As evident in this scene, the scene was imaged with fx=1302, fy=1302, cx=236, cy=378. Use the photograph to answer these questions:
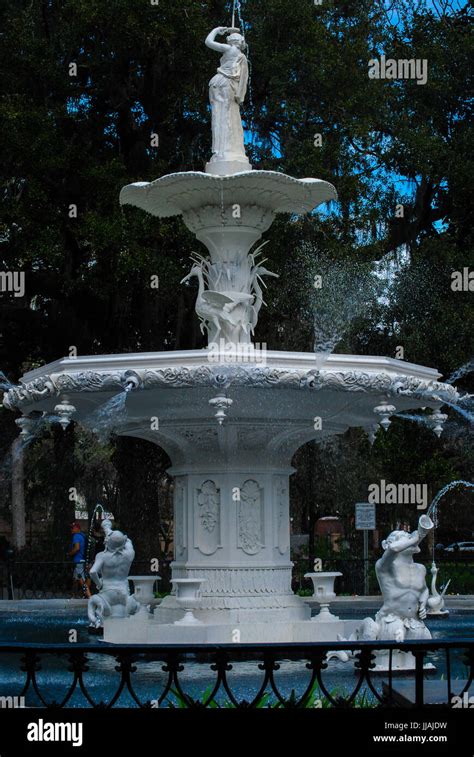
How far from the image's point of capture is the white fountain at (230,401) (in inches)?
440

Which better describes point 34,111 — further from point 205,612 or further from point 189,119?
point 205,612

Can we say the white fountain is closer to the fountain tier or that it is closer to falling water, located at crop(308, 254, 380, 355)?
the fountain tier

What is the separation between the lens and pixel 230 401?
1094 cm

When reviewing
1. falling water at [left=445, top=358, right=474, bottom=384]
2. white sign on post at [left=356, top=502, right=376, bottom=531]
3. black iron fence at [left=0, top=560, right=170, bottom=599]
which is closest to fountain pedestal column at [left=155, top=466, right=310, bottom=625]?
falling water at [left=445, top=358, right=474, bottom=384]

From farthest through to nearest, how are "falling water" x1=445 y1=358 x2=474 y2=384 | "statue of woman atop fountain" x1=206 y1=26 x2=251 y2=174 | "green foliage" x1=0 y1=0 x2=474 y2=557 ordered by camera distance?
"green foliage" x1=0 y1=0 x2=474 y2=557 < "falling water" x1=445 y1=358 x2=474 y2=384 < "statue of woman atop fountain" x1=206 y1=26 x2=251 y2=174

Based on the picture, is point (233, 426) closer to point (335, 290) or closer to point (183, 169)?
point (335, 290)

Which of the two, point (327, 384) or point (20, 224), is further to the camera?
point (20, 224)

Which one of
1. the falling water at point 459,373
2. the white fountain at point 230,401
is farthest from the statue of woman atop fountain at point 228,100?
the falling water at point 459,373

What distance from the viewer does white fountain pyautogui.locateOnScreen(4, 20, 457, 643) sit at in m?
11.2

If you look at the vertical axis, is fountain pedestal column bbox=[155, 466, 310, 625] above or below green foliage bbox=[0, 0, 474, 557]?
below

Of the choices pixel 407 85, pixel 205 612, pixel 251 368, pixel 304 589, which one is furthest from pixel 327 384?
pixel 407 85

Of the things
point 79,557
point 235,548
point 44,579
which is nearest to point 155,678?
point 235,548

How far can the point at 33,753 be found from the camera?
19.5 feet

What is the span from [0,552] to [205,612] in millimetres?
15426
